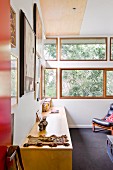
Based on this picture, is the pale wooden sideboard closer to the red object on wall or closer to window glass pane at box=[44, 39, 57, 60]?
the red object on wall

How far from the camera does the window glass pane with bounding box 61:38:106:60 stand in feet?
22.9

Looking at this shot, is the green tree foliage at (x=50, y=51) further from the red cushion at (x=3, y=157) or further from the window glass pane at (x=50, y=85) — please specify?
the red cushion at (x=3, y=157)

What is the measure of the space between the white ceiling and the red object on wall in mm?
3490

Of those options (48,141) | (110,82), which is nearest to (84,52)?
(110,82)

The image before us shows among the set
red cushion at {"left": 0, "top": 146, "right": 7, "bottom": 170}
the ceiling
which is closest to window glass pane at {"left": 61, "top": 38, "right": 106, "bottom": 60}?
the ceiling

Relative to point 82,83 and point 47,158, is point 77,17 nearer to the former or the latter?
point 82,83

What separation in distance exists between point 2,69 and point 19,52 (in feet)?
4.14

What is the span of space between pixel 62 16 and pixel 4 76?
447 cm

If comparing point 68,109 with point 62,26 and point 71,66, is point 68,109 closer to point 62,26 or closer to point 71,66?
point 71,66

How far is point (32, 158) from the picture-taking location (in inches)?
93.4

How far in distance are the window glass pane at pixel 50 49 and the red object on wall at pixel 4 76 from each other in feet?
19.4

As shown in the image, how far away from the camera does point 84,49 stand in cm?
702

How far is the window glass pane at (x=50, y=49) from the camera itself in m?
7.04

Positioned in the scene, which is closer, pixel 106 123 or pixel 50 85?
pixel 106 123
